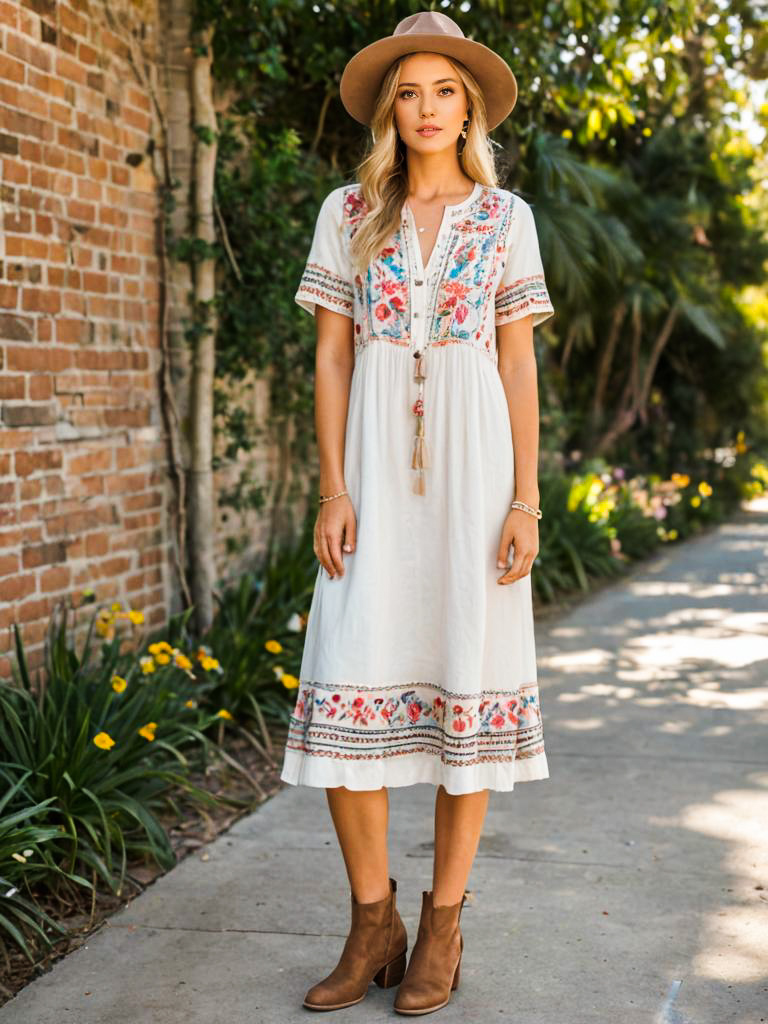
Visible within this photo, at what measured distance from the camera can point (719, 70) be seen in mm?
10133

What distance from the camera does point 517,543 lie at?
2.78 metres

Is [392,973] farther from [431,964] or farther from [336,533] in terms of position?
[336,533]

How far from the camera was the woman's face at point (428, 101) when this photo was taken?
2807 mm

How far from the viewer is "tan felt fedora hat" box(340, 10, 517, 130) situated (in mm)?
2791

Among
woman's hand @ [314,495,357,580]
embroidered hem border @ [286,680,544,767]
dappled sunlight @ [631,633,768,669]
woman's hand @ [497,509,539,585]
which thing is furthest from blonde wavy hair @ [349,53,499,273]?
dappled sunlight @ [631,633,768,669]

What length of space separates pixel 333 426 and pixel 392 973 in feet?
4.02

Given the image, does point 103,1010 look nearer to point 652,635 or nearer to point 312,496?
point 312,496

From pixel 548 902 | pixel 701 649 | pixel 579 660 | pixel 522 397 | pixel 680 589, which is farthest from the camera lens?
pixel 680 589

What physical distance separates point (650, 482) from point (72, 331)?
8073 mm

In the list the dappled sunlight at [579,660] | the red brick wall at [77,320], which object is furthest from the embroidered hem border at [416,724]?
the dappled sunlight at [579,660]

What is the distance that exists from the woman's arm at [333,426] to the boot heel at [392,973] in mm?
882

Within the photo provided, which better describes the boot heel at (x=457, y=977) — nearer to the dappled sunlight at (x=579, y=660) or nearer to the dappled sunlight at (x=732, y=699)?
the dappled sunlight at (x=732, y=699)

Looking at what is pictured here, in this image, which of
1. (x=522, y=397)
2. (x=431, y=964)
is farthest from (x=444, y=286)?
(x=431, y=964)

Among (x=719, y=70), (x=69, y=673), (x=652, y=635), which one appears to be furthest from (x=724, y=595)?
(x=69, y=673)
